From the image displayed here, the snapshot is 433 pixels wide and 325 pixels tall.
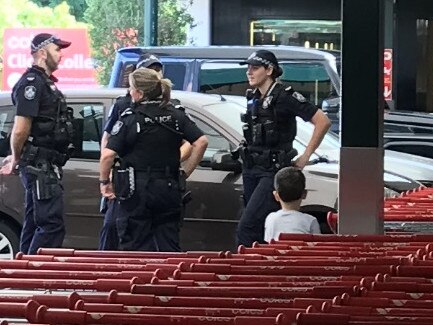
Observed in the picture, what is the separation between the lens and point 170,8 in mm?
22719

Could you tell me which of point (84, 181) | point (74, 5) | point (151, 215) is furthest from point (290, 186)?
point (74, 5)

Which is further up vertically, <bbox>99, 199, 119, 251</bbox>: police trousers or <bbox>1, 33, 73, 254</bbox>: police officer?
<bbox>1, 33, 73, 254</bbox>: police officer

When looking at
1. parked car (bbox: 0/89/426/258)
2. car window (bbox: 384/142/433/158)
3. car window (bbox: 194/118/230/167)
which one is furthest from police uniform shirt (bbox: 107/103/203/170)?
car window (bbox: 384/142/433/158)

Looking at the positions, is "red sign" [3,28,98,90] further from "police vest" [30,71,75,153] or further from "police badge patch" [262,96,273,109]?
"police badge patch" [262,96,273,109]

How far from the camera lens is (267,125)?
342 inches

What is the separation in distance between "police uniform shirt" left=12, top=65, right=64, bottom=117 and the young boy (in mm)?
2249

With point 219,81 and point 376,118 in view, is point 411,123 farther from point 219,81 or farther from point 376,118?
point 376,118

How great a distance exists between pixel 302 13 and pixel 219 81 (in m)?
9.29

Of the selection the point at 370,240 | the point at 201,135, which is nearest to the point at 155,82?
the point at 201,135

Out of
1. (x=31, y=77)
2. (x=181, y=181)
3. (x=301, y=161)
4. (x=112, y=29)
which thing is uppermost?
(x=31, y=77)

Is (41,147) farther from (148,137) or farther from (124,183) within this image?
(148,137)

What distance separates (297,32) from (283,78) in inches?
342

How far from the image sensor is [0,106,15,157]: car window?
34.8 feet

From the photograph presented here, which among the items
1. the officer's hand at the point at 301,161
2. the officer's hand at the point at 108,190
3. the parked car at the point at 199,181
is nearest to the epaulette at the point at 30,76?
the officer's hand at the point at 108,190
